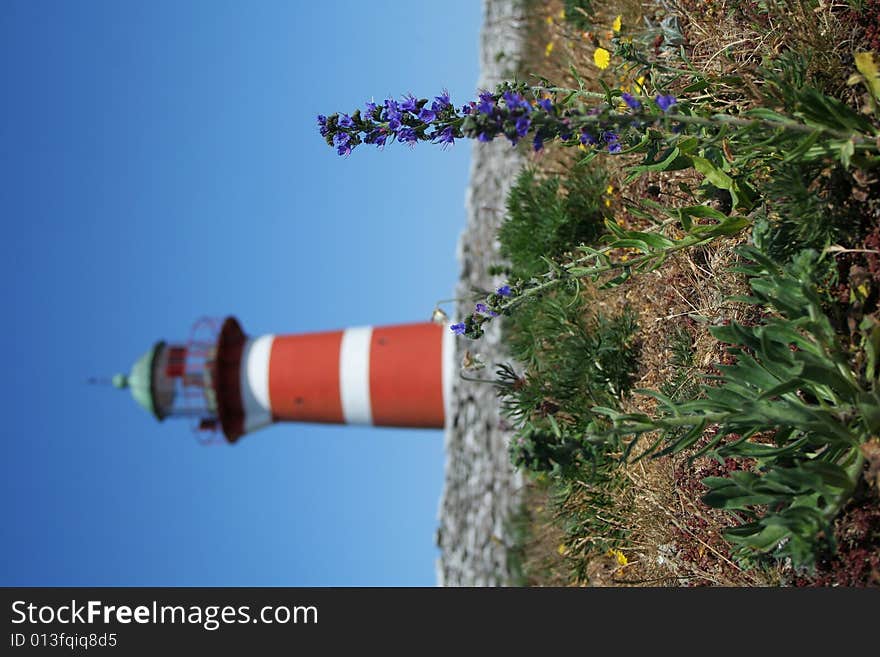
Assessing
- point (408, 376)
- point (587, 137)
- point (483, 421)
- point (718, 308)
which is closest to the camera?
point (587, 137)

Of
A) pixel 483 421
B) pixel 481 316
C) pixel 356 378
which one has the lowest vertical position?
pixel 481 316

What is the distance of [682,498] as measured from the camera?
4.62m

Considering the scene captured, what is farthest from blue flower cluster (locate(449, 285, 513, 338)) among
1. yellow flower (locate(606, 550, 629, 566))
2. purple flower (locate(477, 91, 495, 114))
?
yellow flower (locate(606, 550, 629, 566))

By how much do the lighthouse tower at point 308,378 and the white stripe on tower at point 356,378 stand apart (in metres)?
0.02

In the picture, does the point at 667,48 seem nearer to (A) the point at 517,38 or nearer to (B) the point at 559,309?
(B) the point at 559,309

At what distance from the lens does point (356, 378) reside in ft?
42.4

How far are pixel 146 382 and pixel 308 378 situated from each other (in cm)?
429

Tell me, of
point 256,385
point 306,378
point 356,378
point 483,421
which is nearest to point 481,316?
point 483,421

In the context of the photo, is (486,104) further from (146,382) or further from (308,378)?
(146,382)

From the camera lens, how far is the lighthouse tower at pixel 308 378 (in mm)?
12305

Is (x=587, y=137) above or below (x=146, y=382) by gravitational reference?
below

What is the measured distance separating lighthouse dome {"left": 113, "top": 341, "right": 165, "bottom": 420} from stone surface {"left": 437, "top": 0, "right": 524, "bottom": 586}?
299 inches
